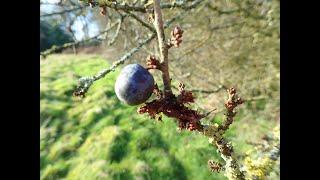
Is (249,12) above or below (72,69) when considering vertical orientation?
above

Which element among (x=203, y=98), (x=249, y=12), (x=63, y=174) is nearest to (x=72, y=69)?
(x=63, y=174)

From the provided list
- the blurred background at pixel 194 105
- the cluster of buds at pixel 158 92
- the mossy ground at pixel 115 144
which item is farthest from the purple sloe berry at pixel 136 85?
the mossy ground at pixel 115 144

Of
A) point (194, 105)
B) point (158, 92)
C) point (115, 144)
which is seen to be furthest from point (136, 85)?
point (115, 144)

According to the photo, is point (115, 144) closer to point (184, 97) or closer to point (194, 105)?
point (194, 105)
